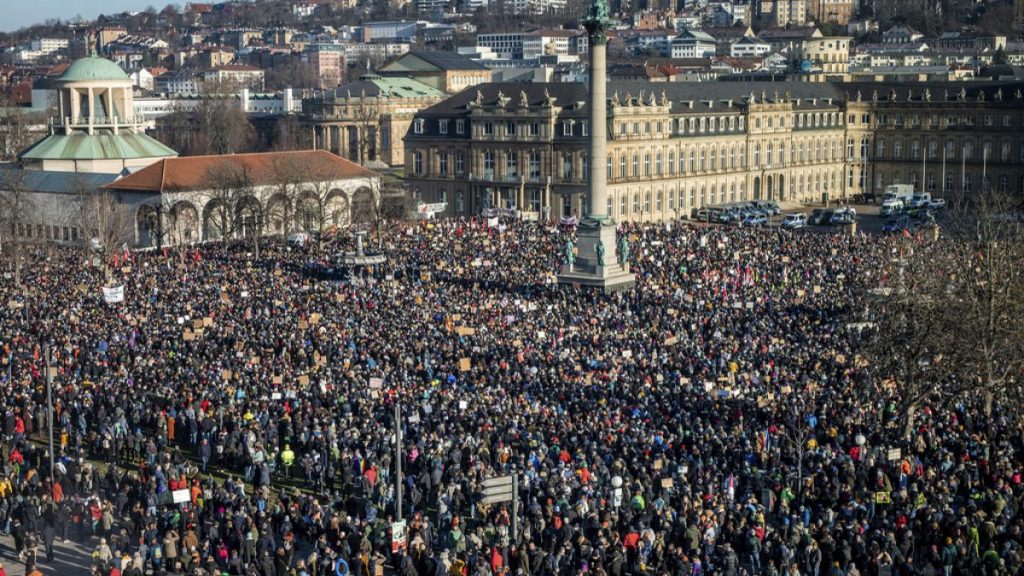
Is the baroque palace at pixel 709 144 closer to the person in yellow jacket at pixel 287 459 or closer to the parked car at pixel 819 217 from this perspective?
the parked car at pixel 819 217

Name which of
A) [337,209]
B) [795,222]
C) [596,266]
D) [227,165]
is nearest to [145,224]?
[227,165]

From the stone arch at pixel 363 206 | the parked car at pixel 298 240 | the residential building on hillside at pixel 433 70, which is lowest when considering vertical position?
the parked car at pixel 298 240

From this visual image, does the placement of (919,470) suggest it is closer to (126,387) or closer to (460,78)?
(126,387)

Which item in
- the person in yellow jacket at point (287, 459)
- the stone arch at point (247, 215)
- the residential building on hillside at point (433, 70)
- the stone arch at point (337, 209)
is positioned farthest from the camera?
the residential building on hillside at point (433, 70)

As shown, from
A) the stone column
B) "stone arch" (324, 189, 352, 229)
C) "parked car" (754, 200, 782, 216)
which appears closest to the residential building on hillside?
"parked car" (754, 200, 782, 216)

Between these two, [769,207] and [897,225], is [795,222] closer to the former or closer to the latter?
[897,225]

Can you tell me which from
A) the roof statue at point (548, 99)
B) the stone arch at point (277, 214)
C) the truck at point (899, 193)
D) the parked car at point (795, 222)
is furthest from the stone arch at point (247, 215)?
the truck at point (899, 193)
